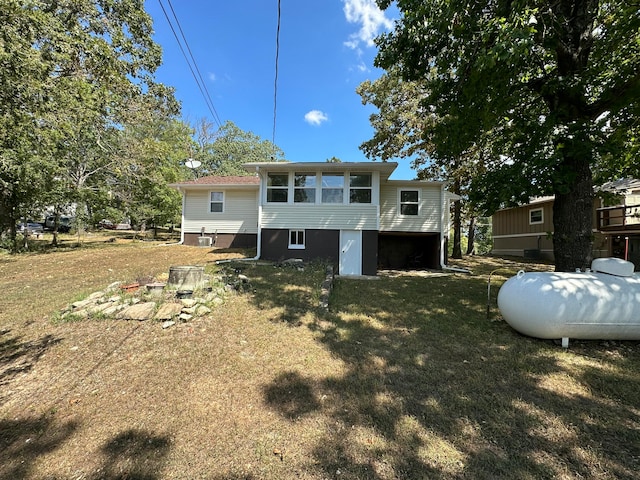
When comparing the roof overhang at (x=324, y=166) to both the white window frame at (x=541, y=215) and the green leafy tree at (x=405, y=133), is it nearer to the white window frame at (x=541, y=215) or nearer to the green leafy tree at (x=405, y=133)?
the green leafy tree at (x=405, y=133)

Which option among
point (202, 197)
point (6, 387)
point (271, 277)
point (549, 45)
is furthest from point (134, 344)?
point (202, 197)

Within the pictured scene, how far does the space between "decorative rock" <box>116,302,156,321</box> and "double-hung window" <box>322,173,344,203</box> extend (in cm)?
755

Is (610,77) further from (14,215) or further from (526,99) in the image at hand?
(14,215)

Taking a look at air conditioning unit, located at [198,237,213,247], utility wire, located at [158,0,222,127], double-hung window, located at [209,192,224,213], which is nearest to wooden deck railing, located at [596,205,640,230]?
utility wire, located at [158,0,222,127]

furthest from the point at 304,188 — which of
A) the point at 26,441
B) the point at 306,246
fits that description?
the point at 26,441

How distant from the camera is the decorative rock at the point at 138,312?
507 cm

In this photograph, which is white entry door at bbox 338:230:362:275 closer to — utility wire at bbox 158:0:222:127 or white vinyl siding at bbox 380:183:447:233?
white vinyl siding at bbox 380:183:447:233

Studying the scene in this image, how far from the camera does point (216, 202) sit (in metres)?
15.3

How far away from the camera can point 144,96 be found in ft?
41.2

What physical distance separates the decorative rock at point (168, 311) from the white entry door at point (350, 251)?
6921mm

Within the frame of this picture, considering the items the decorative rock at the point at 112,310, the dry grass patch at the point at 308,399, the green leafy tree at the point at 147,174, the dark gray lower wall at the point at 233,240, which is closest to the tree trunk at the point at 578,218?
the dry grass patch at the point at 308,399

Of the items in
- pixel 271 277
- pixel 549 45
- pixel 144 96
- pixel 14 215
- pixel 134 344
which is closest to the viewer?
pixel 134 344

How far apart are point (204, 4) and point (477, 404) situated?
11421 mm

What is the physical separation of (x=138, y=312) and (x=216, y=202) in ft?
35.9
